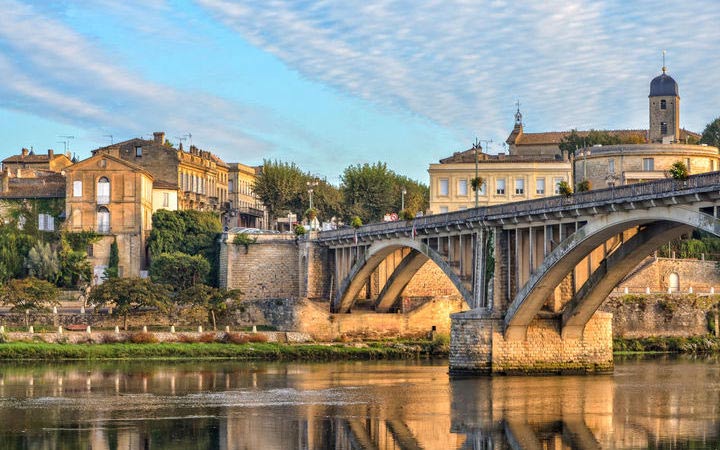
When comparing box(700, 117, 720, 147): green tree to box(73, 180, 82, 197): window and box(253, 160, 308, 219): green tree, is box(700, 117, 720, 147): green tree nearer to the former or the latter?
box(253, 160, 308, 219): green tree

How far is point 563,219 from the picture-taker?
66.2 metres

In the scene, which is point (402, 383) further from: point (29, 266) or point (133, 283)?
point (29, 266)

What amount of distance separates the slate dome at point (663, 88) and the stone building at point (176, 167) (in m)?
51.0

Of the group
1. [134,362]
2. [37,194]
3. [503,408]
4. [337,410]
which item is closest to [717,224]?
[503,408]

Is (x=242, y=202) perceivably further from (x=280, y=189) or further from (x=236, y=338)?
(x=236, y=338)

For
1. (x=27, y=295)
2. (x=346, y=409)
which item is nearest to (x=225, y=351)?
(x=27, y=295)

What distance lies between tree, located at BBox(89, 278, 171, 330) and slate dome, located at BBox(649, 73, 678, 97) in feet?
246

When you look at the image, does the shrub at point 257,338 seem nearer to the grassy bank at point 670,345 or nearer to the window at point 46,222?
the grassy bank at point 670,345

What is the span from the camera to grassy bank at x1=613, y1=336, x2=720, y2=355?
9762 cm

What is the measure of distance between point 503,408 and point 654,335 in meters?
46.4

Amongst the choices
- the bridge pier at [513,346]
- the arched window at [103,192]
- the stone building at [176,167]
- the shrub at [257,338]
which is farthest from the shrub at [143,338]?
the stone building at [176,167]

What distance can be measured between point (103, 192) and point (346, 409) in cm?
5790

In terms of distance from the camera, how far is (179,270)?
108625mm

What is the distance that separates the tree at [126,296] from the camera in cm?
9306
